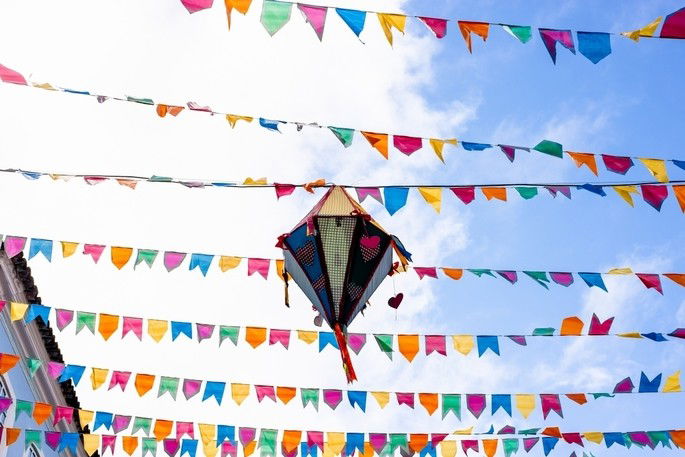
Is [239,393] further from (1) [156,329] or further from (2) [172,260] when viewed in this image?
(2) [172,260]

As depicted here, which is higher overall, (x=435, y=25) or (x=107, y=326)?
(x=435, y=25)

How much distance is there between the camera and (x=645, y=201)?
8586mm

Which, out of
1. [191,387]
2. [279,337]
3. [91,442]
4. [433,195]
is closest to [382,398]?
[279,337]

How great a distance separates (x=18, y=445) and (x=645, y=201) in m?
11.4

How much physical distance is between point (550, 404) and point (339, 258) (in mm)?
4070

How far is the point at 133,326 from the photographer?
32.6 ft

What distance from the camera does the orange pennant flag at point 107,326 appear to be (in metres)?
9.89

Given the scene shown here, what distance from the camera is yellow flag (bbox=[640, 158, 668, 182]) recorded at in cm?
824

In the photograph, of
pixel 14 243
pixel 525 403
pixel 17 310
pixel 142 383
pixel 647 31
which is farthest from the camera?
pixel 525 403

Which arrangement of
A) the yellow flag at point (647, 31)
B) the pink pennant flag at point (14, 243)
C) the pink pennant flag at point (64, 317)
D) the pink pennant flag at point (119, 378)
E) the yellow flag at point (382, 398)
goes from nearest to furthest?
the yellow flag at point (647, 31) < the pink pennant flag at point (14, 243) < the pink pennant flag at point (64, 317) < the pink pennant flag at point (119, 378) < the yellow flag at point (382, 398)

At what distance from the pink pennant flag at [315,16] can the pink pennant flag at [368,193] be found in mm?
2474

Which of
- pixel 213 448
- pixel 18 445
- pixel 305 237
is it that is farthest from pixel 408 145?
pixel 18 445

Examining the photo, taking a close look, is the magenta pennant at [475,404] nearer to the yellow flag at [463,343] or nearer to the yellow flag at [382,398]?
the yellow flag at [463,343]

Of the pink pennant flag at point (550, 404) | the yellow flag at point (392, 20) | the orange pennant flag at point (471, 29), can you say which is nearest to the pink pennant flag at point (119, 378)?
the pink pennant flag at point (550, 404)
